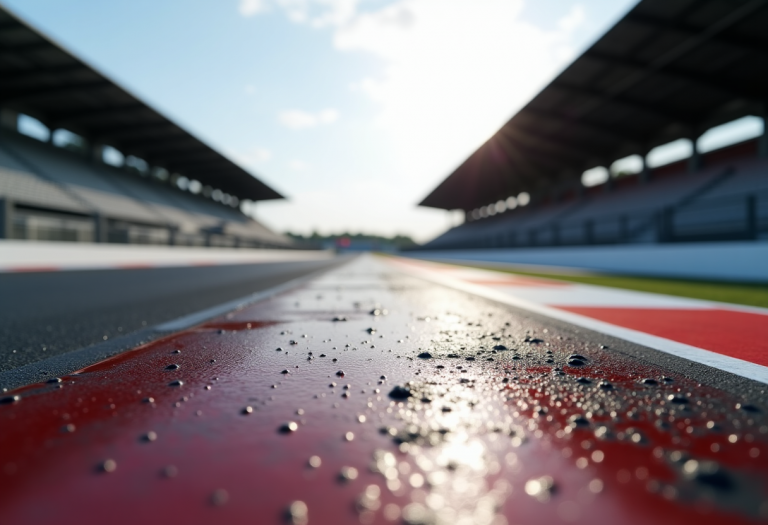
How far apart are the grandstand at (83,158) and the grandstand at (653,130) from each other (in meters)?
20.1

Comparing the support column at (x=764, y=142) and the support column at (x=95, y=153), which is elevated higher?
the support column at (x=95, y=153)

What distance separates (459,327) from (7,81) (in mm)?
25314

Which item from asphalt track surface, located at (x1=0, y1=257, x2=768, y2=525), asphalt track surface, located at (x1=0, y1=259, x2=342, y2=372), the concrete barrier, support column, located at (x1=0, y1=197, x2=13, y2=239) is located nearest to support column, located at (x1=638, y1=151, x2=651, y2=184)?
the concrete barrier

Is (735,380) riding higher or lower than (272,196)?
lower

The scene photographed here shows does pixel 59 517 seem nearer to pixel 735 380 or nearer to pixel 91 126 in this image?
pixel 735 380

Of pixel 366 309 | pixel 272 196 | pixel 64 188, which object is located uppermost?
pixel 272 196

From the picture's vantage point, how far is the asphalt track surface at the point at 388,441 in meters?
0.76

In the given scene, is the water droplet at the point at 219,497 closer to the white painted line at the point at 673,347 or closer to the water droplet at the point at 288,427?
the water droplet at the point at 288,427

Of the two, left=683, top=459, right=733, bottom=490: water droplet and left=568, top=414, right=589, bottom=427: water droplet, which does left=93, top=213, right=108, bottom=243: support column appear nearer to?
left=568, top=414, right=589, bottom=427: water droplet

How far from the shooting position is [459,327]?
9.87 ft

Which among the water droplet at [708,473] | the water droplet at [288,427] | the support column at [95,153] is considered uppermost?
the support column at [95,153]

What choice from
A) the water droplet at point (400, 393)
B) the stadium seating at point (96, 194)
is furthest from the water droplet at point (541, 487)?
the stadium seating at point (96, 194)

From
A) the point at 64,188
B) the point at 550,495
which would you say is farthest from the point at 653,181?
the point at 64,188

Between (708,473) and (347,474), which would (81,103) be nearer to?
(347,474)
